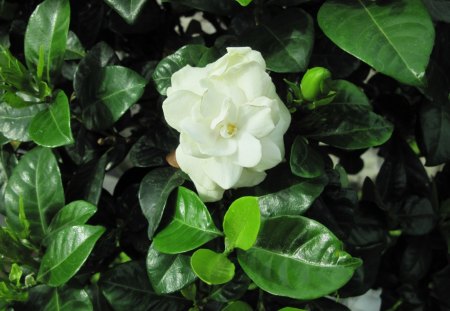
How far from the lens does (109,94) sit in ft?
2.69

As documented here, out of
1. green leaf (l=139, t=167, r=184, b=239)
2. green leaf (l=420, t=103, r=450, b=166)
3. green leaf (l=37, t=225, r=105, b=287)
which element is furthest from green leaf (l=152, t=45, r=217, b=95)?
green leaf (l=420, t=103, r=450, b=166)

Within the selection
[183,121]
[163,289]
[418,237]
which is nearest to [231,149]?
[183,121]

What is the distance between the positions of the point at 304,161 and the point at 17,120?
0.45m

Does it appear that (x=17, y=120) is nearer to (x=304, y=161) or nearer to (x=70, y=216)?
(x=70, y=216)

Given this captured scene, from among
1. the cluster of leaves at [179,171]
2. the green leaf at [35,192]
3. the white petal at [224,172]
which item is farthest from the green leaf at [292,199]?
the green leaf at [35,192]

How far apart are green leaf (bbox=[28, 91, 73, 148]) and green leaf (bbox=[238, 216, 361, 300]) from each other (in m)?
0.28

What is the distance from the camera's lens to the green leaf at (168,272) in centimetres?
77

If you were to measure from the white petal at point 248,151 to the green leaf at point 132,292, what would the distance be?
29 cm

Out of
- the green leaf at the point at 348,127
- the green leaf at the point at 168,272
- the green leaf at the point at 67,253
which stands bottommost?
the green leaf at the point at 168,272

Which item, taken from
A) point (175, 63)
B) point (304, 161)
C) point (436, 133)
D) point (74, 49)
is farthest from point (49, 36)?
point (436, 133)

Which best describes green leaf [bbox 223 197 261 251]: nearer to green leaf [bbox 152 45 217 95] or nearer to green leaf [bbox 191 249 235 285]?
green leaf [bbox 191 249 235 285]

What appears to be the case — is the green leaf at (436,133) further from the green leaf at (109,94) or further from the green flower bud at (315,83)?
the green leaf at (109,94)

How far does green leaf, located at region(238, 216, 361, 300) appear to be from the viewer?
→ 65cm

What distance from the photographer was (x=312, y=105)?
73 cm
